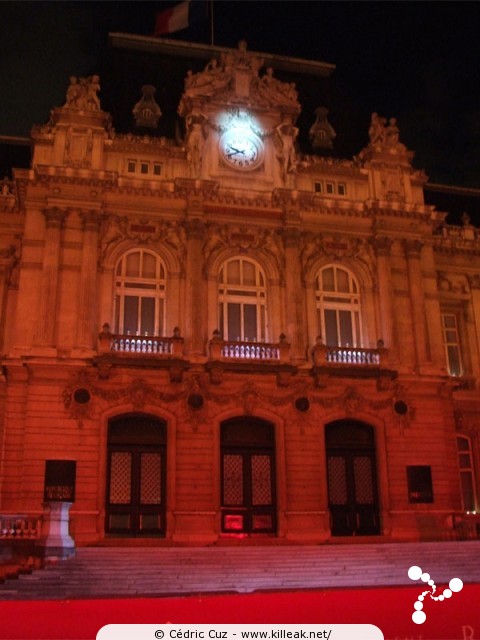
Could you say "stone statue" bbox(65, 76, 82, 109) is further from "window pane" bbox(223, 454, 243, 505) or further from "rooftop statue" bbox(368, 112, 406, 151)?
"window pane" bbox(223, 454, 243, 505)

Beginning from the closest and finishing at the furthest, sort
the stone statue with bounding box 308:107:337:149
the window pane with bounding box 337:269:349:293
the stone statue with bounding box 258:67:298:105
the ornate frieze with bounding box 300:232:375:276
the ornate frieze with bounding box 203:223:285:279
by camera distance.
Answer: the ornate frieze with bounding box 203:223:285:279
the ornate frieze with bounding box 300:232:375:276
the window pane with bounding box 337:269:349:293
the stone statue with bounding box 258:67:298:105
the stone statue with bounding box 308:107:337:149

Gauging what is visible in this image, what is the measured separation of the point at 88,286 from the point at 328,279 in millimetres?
8124

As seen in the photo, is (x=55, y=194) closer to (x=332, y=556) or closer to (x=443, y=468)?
(x=332, y=556)

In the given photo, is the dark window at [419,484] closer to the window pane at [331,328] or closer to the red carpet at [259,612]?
the window pane at [331,328]

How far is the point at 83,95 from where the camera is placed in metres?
23.2

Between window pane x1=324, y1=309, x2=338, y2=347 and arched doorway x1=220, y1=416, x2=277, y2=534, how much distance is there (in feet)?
12.0

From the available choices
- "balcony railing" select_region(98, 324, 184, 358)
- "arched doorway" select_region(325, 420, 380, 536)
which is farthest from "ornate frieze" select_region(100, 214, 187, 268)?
"arched doorway" select_region(325, 420, 380, 536)

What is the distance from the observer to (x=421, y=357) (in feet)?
74.6

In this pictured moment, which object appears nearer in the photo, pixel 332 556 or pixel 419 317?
pixel 332 556

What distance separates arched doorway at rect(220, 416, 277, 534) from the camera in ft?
66.9

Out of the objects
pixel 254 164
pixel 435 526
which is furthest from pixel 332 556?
pixel 254 164

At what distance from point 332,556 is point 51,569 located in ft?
21.8

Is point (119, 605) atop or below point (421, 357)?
below

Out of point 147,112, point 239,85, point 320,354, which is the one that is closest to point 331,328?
point 320,354
